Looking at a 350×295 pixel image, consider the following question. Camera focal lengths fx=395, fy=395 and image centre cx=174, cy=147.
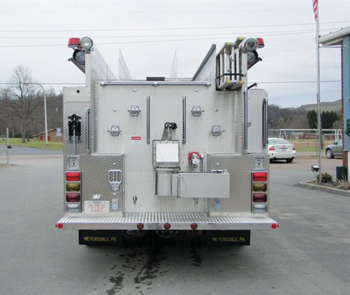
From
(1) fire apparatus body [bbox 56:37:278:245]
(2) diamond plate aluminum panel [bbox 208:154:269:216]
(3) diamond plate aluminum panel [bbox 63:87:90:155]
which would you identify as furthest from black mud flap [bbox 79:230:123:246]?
(2) diamond plate aluminum panel [bbox 208:154:269:216]

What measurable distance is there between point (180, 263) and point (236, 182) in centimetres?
147

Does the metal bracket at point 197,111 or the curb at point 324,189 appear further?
the curb at point 324,189

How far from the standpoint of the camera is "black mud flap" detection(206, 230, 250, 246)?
204 inches

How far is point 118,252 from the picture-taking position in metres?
6.09

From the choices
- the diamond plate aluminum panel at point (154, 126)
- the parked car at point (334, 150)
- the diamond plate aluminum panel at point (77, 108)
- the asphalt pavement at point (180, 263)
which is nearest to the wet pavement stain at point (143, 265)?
the asphalt pavement at point (180, 263)

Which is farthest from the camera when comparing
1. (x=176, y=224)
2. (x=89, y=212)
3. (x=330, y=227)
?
(x=330, y=227)

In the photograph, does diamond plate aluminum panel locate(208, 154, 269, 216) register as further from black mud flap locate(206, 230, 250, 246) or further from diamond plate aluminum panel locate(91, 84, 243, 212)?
black mud flap locate(206, 230, 250, 246)

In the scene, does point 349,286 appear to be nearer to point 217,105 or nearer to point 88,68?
point 217,105

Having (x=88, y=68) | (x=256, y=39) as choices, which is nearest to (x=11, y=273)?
(x=88, y=68)

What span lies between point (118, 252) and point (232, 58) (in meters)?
3.35

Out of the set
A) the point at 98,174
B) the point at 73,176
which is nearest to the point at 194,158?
the point at 98,174

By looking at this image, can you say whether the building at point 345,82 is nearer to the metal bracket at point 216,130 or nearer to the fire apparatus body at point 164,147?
the fire apparatus body at point 164,147

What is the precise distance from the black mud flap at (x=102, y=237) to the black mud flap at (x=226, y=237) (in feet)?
3.85

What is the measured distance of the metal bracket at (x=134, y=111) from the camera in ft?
16.8
